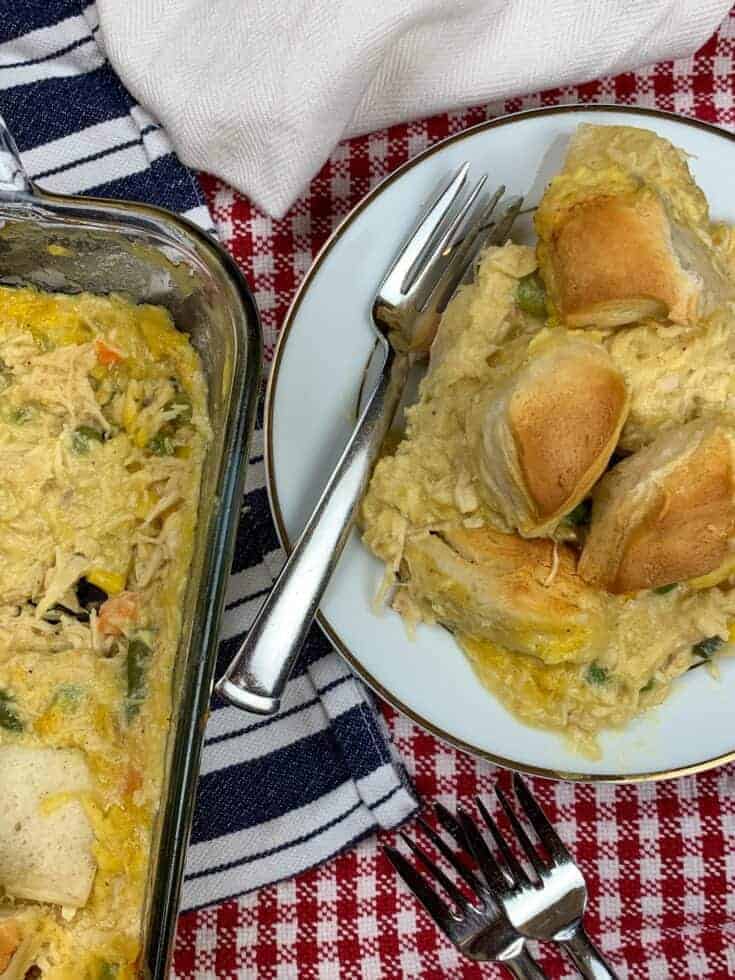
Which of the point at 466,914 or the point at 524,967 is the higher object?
the point at 466,914

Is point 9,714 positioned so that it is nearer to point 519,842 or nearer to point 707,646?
point 519,842

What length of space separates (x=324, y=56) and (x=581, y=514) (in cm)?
85

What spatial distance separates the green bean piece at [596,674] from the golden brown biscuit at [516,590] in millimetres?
56

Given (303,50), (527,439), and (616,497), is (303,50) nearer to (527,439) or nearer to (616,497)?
(527,439)

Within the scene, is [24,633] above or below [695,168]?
below

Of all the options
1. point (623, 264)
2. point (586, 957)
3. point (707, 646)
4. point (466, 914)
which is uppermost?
point (623, 264)

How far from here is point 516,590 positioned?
1.46m

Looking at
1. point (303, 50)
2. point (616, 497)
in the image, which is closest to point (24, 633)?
point (616, 497)

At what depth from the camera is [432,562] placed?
60.2 inches

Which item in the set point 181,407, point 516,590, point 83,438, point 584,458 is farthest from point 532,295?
point 83,438

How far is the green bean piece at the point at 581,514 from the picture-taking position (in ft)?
4.94

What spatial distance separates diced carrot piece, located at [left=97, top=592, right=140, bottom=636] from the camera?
147 cm

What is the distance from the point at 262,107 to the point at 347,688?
100cm

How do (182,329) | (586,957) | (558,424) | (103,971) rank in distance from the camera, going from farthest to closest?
1. (586,957)
2. (182,329)
3. (103,971)
4. (558,424)
